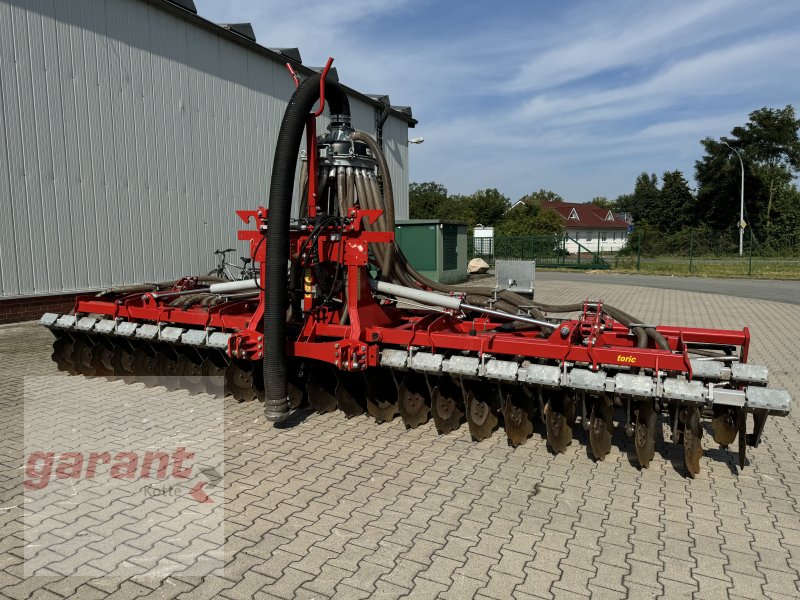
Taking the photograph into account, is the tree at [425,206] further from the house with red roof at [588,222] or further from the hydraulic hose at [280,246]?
the hydraulic hose at [280,246]

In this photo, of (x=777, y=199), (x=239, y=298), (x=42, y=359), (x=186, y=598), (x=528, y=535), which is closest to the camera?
(x=186, y=598)

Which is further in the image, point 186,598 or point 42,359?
point 42,359

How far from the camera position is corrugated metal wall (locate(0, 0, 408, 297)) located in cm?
979

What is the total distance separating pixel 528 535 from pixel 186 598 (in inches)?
73.4

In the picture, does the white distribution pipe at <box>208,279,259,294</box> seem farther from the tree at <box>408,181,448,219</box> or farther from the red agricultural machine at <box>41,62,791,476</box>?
the tree at <box>408,181,448,219</box>

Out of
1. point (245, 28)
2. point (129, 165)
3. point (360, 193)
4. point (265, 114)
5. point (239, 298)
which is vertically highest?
point (245, 28)

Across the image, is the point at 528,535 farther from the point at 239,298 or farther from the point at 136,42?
the point at 136,42

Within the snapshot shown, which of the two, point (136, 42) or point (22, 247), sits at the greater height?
point (136, 42)

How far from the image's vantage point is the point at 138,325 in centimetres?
627

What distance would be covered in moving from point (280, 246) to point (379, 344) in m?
1.20

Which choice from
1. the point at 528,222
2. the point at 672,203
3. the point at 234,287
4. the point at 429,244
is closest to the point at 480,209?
the point at 528,222

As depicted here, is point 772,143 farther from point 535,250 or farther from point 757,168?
point 535,250

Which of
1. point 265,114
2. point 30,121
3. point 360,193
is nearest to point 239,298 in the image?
point 360,193

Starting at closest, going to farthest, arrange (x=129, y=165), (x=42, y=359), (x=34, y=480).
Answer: (x=34, y=480), (x=42, y=359), (x=129, y=165)
